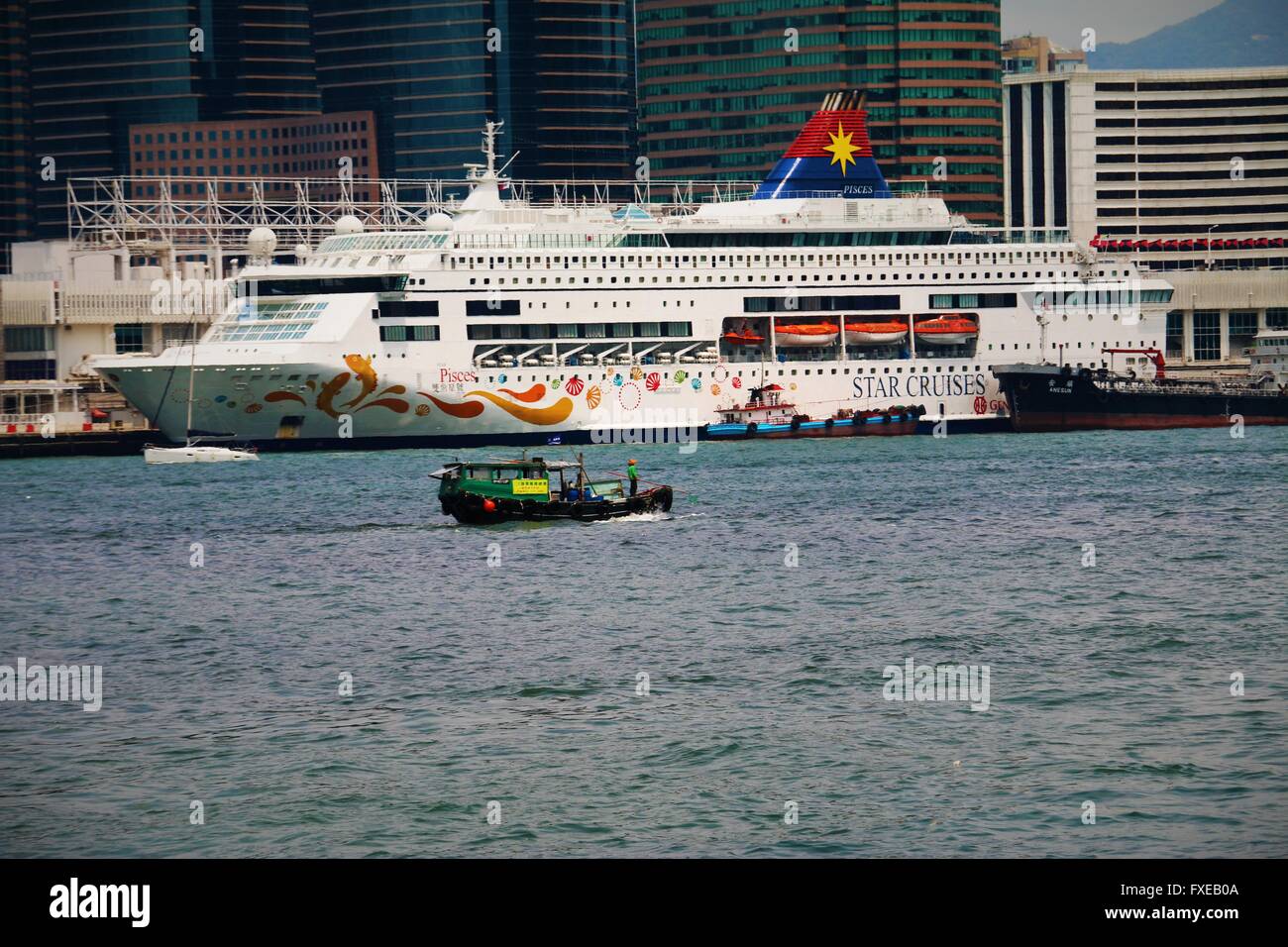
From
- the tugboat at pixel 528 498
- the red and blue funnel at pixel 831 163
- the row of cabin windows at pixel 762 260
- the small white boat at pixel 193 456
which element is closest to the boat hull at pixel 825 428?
the row of cabin windows at pixel 762 260

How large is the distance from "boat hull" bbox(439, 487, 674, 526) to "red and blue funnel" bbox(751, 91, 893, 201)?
55526 millimetres

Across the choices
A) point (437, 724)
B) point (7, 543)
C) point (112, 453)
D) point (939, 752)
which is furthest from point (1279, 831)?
point (112, 453)

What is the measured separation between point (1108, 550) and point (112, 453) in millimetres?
66315

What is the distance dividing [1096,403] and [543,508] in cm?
5487

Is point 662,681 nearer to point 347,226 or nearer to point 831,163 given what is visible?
point 347,226

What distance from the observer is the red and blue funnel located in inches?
4348

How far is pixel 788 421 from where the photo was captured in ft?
328

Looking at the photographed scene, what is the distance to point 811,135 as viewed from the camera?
366ft

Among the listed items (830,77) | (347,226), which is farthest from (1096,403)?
(830,77)

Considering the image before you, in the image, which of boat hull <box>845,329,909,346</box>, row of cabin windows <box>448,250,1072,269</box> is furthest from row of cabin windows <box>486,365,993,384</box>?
row of cabin windows <box>448,250,1072,269</box>

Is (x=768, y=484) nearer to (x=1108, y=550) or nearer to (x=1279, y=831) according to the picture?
(x=1108, y=550)

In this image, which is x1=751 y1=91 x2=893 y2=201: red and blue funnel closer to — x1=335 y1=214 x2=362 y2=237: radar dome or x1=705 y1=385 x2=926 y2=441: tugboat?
x1=705 y1=385 x2=926 y2=441: tugboat

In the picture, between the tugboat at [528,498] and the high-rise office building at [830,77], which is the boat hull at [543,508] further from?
the high-rise office building at [830,77]
